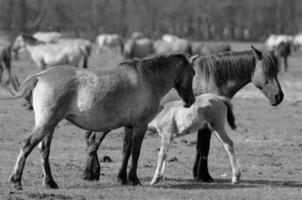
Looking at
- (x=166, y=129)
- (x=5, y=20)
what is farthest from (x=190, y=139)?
(x=5, y=20)

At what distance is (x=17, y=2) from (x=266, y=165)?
68.4m

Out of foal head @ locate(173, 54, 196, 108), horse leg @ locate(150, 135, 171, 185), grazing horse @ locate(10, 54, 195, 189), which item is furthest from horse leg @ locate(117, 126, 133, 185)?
foal head @ locate(173, 54, 196, 108)

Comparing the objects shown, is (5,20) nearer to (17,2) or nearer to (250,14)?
(17,2)

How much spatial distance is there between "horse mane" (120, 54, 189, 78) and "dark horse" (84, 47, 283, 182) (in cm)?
78

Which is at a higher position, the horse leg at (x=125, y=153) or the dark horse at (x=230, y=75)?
the dark horse at (x=230, y=75)

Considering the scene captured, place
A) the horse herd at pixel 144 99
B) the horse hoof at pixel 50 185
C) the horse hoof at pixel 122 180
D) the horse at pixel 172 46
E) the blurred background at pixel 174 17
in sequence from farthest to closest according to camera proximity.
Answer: the blurred background at pixel 174 17 → the horse at pixel 172 46 → the horse hoof at pixel 122 180 → the horse hoof at pixel 50 185 → the horse herd at pixel 144 99

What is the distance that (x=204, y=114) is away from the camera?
12.0 metres

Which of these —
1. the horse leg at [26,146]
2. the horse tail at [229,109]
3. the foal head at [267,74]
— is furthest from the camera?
the foal head at [267,74]

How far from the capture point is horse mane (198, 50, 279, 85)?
12484mm

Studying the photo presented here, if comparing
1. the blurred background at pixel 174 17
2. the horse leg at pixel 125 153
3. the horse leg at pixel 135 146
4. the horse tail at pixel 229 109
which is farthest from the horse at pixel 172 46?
the horse leg at pixel 135 146

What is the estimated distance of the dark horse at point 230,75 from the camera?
12453 mm

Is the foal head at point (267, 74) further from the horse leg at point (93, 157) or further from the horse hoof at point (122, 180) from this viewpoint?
the horse hoof at point (122, 180)

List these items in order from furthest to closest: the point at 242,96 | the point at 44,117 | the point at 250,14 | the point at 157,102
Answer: the point at 250,14 → the point at 242,96 → the point at 157,102 → the point at 44,117

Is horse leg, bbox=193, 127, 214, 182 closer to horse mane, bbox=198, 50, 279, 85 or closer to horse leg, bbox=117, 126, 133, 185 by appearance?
horse mane, bbox=198, 50, 279, 85
